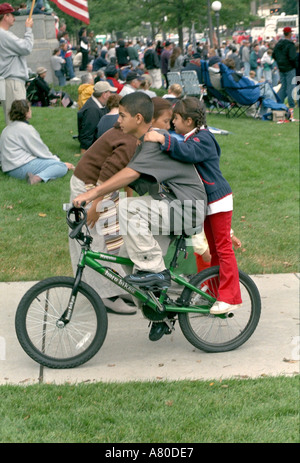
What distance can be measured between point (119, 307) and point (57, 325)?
4.11 feet

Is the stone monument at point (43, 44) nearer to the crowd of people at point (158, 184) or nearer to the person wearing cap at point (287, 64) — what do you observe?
the person wearing cap at point (287, 64)

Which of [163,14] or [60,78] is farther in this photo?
[163,14]

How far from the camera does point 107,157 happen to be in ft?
18.3

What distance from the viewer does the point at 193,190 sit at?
5.03m

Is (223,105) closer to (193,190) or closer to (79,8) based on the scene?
(79,8)

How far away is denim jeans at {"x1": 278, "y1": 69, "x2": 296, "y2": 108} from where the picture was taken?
63.4ft

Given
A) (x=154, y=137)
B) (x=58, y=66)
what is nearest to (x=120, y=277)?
(x=154, y=137)

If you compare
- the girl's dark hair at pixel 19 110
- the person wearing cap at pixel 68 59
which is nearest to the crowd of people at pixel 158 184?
the girl's dark hair at pixel 19 110

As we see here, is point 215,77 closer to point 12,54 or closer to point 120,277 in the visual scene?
point 12,54

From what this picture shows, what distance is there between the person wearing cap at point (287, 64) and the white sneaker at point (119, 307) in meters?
14.0

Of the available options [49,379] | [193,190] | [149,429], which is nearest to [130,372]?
[49,379]

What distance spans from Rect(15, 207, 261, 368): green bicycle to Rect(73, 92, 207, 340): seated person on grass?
6.2 inches

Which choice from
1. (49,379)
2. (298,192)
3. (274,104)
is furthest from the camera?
(274,104)

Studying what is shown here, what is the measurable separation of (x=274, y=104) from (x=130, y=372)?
1345cm
